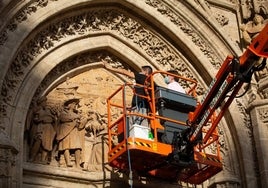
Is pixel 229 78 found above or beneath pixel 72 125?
beneath

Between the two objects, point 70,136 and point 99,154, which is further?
point 99,154

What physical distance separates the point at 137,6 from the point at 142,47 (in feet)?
2.64

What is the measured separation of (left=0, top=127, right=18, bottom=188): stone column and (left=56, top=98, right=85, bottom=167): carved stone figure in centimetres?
155

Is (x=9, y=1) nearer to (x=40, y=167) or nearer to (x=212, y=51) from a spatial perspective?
(x=40, y=167)

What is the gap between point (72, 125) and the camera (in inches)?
441

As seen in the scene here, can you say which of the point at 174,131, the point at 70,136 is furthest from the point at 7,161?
the point at 174,131

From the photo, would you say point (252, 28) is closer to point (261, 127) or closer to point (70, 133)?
point (261, 127)

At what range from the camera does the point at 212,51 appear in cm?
1219

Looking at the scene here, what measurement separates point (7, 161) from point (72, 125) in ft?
6.57

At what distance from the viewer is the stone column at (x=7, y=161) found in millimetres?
9219

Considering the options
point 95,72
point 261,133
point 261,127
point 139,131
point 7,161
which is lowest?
point 7,161

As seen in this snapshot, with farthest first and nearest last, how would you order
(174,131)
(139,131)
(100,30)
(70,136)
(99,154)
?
(100,30)
(99,154)
(70,136)
(174,131)
(139,131)

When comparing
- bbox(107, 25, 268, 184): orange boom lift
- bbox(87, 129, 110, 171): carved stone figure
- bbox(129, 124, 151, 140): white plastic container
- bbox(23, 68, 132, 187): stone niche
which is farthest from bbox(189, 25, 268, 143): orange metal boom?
bbox(23, 68, 132, 187): stone niche

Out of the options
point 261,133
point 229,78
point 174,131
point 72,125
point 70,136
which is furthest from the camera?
point 261,133
